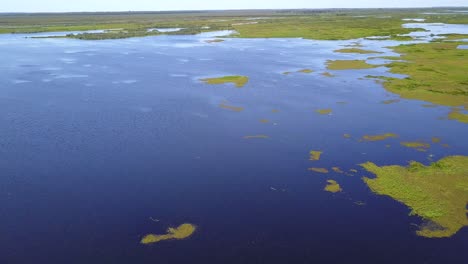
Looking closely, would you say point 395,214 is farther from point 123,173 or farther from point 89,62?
point 89,62

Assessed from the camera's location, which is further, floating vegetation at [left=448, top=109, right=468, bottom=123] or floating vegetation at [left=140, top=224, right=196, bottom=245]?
floating vegetation at [left=448, top=109, right=468, bottom=123]

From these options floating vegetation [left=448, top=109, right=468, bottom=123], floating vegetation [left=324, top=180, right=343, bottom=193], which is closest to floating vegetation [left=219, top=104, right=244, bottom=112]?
floating vegetation [left=324, top=180, right=343, bottom=193]

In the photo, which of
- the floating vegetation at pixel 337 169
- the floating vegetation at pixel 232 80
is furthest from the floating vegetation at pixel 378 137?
the floating vegetation at pixel 232 80

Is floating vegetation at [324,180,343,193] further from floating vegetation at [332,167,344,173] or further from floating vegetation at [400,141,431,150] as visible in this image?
floating vegetation at [400,141,431,150]

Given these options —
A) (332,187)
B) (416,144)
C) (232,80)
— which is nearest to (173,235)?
(332,187)

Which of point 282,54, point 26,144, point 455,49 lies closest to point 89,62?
point 282,54

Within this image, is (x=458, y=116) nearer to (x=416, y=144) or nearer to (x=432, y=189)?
(x=416, y=144)

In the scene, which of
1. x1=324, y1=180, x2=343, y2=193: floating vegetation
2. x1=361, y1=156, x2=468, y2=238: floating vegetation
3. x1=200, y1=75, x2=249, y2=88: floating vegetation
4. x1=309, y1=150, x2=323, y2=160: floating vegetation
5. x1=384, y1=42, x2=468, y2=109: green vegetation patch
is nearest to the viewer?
x1=361, y1=156, x2=468, y2=238: floating vegetation

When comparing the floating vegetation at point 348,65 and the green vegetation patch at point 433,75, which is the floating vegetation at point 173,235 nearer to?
the green vegetation patch at point 433,75
